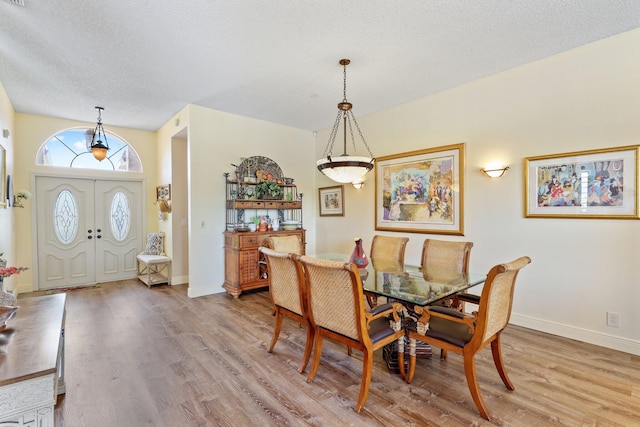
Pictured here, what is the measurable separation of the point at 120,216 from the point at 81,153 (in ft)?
4.35

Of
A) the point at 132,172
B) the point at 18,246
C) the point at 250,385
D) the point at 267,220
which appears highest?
the point at 132,172

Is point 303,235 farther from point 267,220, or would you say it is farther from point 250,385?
point 250,385

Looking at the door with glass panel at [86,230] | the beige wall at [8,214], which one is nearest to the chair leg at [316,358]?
the beige wall at [8,214]

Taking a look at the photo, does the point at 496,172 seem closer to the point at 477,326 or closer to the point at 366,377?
the point at 477,326

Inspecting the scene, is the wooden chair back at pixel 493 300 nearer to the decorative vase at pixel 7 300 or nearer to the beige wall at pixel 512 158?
the beige wall at pixel 512 158

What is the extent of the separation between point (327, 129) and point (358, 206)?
174 centimetres

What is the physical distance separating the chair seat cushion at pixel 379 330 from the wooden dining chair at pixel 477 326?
0.19 m

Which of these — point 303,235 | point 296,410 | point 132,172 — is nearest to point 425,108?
point 303,235

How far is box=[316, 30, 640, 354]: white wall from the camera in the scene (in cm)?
274

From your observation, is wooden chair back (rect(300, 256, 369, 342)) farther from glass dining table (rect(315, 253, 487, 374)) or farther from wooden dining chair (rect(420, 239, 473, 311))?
wooden dining chair (rect(420, 239, 473, 311))

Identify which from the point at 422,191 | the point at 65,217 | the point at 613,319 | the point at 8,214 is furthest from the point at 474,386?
the point at 65,217

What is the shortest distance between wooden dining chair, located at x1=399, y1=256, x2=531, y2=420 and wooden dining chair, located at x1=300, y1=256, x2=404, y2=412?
0.22 m

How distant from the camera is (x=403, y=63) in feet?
10.6

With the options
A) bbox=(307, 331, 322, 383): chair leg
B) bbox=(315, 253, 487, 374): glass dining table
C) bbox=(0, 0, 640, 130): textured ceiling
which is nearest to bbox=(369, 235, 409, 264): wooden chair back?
bbox=(315, 253, 487, 374): glass dining table
